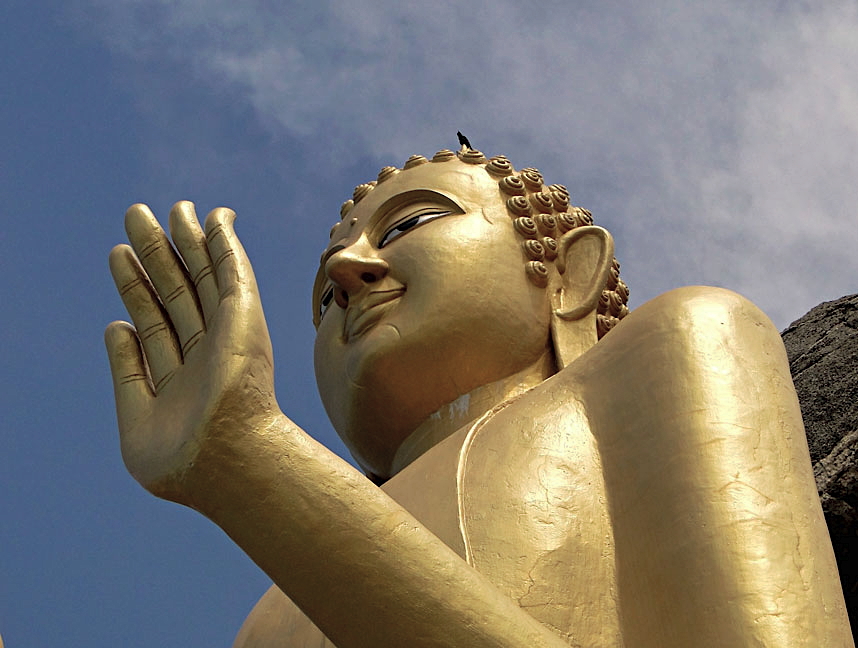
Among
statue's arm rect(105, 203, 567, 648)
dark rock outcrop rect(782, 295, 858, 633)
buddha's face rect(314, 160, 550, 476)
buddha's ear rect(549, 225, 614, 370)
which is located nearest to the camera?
statue's arm rect(105, 203, 567, 648)

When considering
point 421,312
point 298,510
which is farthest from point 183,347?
point 421,312

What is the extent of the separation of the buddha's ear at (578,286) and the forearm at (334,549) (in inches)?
67.7

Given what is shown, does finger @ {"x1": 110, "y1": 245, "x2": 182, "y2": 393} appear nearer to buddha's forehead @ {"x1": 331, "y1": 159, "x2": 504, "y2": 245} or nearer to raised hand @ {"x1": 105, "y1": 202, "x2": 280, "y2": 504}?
raised hand @ {"x1": 105, "y1": 202, "x2": 280, "y2": 504}

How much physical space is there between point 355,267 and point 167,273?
136 cm

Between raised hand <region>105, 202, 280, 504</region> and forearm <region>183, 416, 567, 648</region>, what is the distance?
2.7 inches

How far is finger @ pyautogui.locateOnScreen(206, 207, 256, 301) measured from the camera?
3.51m

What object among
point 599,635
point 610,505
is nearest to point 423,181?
point 610,505

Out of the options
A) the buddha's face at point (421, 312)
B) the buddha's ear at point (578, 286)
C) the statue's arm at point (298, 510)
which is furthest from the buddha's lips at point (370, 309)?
the statue's arm at point (298, 510)

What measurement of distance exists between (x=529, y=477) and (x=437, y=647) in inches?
39.8

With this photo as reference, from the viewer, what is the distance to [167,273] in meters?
3.72

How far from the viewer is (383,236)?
5.20 m

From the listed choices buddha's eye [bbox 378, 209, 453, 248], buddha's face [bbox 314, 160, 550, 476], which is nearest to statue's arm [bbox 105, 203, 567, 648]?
buddha's face [bbox 314, 160, 550, 476]

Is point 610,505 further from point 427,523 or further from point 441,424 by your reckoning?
point 441,424

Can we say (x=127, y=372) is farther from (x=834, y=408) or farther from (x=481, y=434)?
(x=834, y=408)
